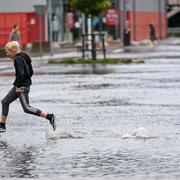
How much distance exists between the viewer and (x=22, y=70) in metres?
14.9

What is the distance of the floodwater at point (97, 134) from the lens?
1140cm

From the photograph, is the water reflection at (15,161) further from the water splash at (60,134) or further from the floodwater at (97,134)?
the water splash at (60,134)

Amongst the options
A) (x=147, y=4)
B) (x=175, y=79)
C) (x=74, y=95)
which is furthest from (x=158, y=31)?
(x=74, y=95)

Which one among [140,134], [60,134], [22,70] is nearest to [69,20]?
[22,70]

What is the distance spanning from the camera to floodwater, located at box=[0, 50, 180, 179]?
11.4m

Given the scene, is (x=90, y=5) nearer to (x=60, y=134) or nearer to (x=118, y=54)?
(x=118, y=54)

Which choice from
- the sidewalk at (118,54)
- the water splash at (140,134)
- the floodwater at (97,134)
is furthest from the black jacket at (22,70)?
the sidewalk at (118,54)

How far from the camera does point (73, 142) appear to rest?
46.2 ft

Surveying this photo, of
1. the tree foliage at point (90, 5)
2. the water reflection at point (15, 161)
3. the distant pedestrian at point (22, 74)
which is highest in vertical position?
the tree foliage at point (90, 5)

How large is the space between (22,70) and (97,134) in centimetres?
163

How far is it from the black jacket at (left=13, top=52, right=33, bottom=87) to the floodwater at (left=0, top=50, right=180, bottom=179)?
87 cm

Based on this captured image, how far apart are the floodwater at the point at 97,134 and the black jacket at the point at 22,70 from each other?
872 mm

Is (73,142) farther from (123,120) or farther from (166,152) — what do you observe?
(123,120)

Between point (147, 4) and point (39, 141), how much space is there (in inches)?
3095
